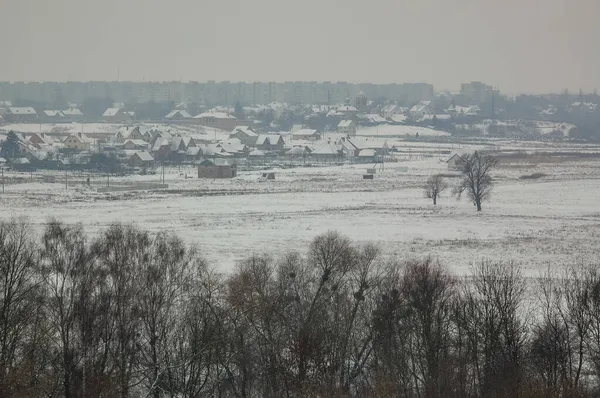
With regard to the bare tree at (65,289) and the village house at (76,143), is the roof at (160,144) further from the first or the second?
the bare tree at (65,289)

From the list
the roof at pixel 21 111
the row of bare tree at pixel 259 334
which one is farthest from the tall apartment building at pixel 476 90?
the row of bare tree at pixel 259 334

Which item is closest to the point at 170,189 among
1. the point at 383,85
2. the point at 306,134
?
the point at 306,134

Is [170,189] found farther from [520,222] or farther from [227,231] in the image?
[520,222]

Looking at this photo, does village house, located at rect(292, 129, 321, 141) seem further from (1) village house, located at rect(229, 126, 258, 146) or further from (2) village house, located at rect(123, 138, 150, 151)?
(2) village house, located at rect(123, 138, 150, 151)

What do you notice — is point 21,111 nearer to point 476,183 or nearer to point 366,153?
point 366,153

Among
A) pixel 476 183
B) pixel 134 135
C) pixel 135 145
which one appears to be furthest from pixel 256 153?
pixel 476 183

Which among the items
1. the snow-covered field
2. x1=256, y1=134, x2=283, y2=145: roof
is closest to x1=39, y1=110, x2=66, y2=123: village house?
x1=256, y1=134, x2=283, y2=145: roof
